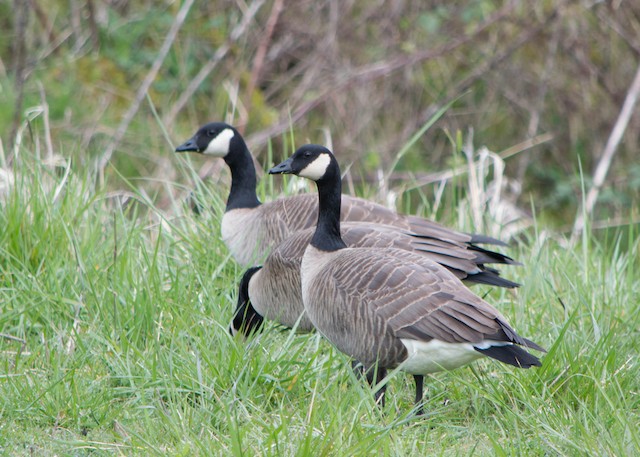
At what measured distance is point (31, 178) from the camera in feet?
17.8

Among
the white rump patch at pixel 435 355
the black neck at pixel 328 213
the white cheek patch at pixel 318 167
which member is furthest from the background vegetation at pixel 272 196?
the white cheek patch at pixel 318 167

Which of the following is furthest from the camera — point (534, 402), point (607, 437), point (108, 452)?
point (534, 402)

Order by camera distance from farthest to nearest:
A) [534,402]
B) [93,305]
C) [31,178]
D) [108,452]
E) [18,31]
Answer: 1. [18,31]
2. [31,178]
3. [93,305]
4. [534,402]
5. [108,452]

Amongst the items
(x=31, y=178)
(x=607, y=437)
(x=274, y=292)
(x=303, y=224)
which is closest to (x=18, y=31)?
(x=31, y=178)

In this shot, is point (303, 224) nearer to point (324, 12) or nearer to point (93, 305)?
point (93, 305)

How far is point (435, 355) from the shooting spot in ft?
12.6

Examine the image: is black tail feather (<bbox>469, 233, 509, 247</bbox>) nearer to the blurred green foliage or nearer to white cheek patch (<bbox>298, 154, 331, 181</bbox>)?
white cheek patch (<bbox>298, 154, 331, 181</bbox>)

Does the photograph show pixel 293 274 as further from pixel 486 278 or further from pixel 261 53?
pixel 261 53

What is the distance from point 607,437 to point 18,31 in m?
5.90

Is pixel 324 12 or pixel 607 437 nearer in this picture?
pixel 607 437

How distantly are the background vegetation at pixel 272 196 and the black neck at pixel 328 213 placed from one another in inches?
19.9

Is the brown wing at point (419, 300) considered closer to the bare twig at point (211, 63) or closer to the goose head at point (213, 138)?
the goose head at point (213, 138)

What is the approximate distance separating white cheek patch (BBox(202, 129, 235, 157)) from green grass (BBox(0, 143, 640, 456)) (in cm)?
105

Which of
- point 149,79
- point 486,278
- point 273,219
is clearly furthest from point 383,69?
point 486,278
